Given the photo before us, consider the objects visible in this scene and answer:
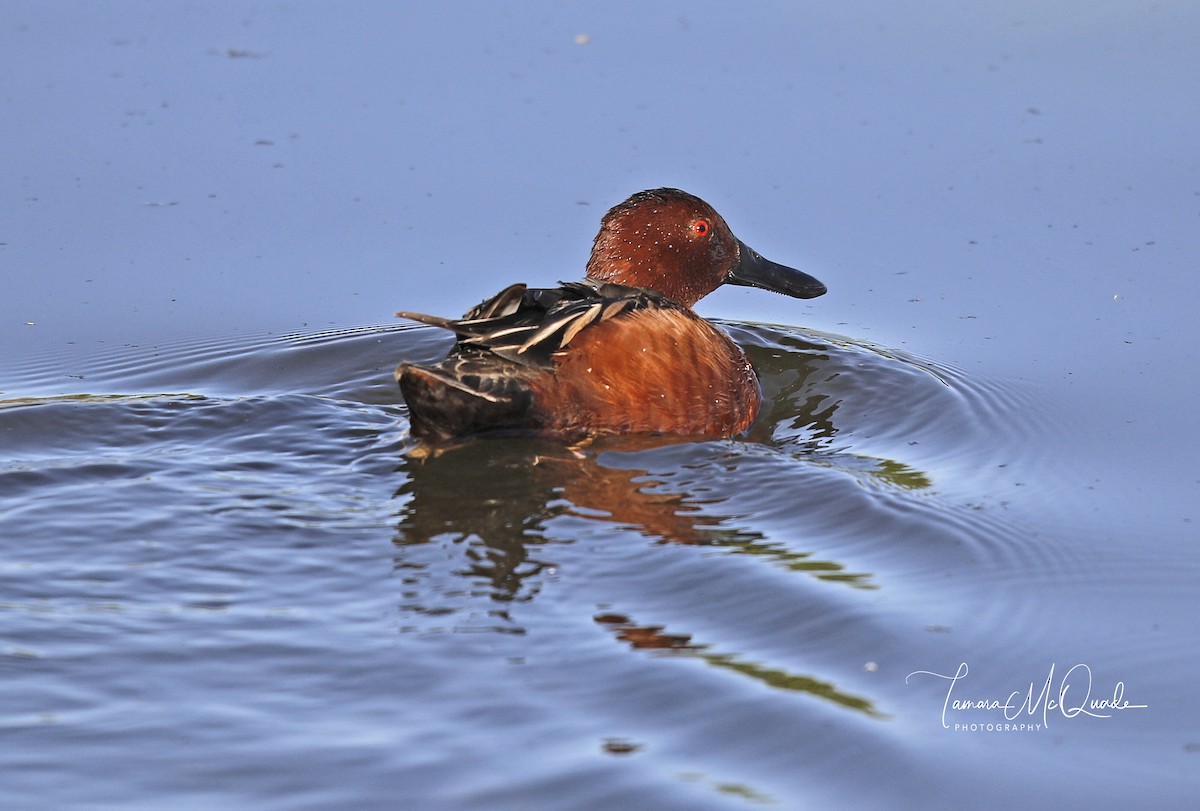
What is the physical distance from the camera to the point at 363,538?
20.9 ft

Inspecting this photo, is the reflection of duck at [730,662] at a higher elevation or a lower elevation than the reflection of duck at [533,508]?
lower

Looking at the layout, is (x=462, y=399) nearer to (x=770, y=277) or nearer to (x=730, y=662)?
(x=730, y=662)

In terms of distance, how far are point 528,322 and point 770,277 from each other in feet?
7.75

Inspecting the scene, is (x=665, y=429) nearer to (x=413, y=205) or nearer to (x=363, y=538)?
(x=363, y=538)

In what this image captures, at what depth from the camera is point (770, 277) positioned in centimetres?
938

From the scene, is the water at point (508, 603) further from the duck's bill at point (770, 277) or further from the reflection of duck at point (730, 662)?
the duck's bill at point (770, 277)

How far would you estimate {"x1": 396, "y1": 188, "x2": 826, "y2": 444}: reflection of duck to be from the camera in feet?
24.0

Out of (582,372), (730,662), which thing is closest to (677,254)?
(582,372)

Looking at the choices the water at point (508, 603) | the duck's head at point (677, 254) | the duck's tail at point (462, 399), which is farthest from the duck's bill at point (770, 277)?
the duck's tail at point (462, 399)

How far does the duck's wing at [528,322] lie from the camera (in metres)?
7.38

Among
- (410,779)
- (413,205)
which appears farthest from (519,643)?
(413,205)

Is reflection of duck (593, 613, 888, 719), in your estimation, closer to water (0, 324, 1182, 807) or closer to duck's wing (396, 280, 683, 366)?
water (0, 324, 1182, 807)

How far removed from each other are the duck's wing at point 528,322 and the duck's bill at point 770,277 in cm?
184

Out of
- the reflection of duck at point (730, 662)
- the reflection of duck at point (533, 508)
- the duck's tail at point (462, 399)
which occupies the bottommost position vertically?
the reflection of duck at point (730, 662)
